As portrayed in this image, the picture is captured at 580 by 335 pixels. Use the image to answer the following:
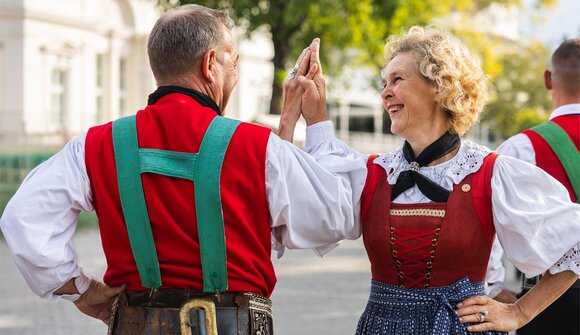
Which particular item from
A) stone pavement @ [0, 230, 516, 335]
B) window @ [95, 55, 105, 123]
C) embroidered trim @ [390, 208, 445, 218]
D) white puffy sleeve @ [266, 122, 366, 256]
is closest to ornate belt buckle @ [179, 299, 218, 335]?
white puffy sleeve @ [266, 122, 366, 256]

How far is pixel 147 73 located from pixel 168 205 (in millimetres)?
31308

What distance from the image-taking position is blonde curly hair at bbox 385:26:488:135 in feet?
10.4

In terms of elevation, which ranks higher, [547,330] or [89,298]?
[89,298]

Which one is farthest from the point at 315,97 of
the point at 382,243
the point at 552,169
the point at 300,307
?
the point at 300,307

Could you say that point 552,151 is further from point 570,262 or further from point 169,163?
point 169,163

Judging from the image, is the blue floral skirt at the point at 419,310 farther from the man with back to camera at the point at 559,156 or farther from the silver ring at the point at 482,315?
the man with back to camera at the point at 559,156

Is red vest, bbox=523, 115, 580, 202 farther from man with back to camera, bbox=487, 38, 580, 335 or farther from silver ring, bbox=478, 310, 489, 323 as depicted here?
silver ring, bbox=478, 310, 489, 323

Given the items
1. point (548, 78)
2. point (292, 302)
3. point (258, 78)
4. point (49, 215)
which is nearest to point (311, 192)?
point (49, 215)

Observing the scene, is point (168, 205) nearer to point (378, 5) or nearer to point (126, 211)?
point (126, 211)

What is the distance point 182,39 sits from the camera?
9.73ft

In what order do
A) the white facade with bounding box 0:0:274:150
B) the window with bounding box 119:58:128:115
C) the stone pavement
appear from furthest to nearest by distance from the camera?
1. the window with bounding box 119:58:128:115
2. the white facade with bounding box 0:0:274:150
3. the stone pavement

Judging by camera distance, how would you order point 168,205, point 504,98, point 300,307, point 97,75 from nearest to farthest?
point 168,205 → point 300,307 → point 97,75 → point 504,98

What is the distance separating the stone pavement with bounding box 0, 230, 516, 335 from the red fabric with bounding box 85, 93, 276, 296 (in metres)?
5.48

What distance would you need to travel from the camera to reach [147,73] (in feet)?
110
